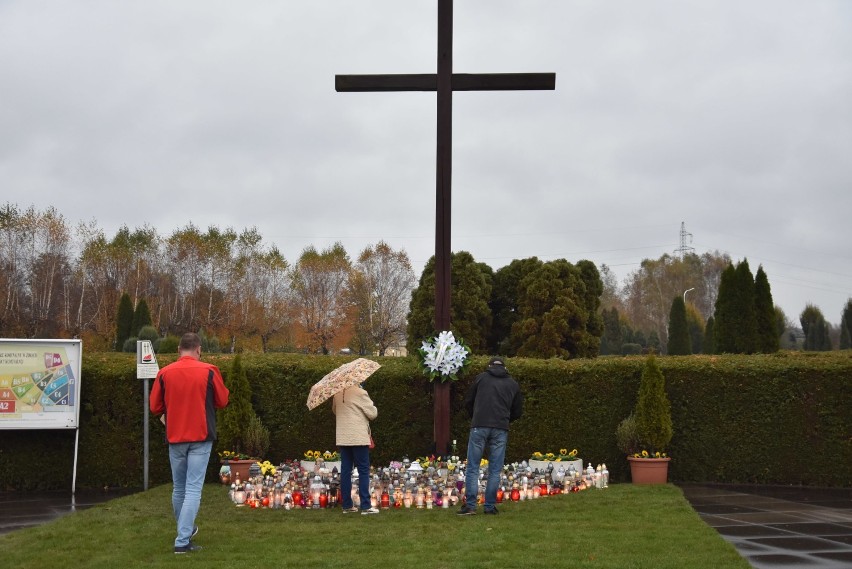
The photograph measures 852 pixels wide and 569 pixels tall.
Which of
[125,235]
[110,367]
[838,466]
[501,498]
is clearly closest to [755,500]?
[838,466]

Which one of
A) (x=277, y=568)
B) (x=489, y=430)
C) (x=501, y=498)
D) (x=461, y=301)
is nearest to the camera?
(x=277, y=568)

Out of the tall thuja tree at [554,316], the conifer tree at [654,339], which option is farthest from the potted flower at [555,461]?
the conifer tree at [654,339]

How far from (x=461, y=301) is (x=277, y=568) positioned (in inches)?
801

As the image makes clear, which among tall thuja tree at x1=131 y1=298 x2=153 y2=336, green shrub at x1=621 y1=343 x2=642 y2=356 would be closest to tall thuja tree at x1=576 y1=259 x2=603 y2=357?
green shrub at x1=621 y1=343 x2=642 y2=356

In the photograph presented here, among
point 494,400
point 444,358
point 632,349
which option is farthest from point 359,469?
point 632,349

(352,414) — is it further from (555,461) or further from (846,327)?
(846,327)

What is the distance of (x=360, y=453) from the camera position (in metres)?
8.92

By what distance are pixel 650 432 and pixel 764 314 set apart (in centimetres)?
1586

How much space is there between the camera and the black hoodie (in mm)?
8820

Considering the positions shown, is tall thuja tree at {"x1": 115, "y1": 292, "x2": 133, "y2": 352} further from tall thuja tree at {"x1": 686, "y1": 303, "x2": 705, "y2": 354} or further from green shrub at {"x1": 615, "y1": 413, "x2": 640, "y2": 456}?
tall thuja tree at {"x1": 686, "y1": 303, "x2": 705, "y2": 354}

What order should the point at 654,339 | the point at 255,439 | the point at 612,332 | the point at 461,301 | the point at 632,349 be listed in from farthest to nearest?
the point at 654,339, the point at 612,332, the point at 632,349, the point at 461,301, the point at 255,439

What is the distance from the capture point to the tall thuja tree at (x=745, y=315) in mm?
25516

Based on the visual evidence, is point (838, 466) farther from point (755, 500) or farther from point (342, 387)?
point (342, 387)

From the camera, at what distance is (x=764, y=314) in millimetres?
25969
